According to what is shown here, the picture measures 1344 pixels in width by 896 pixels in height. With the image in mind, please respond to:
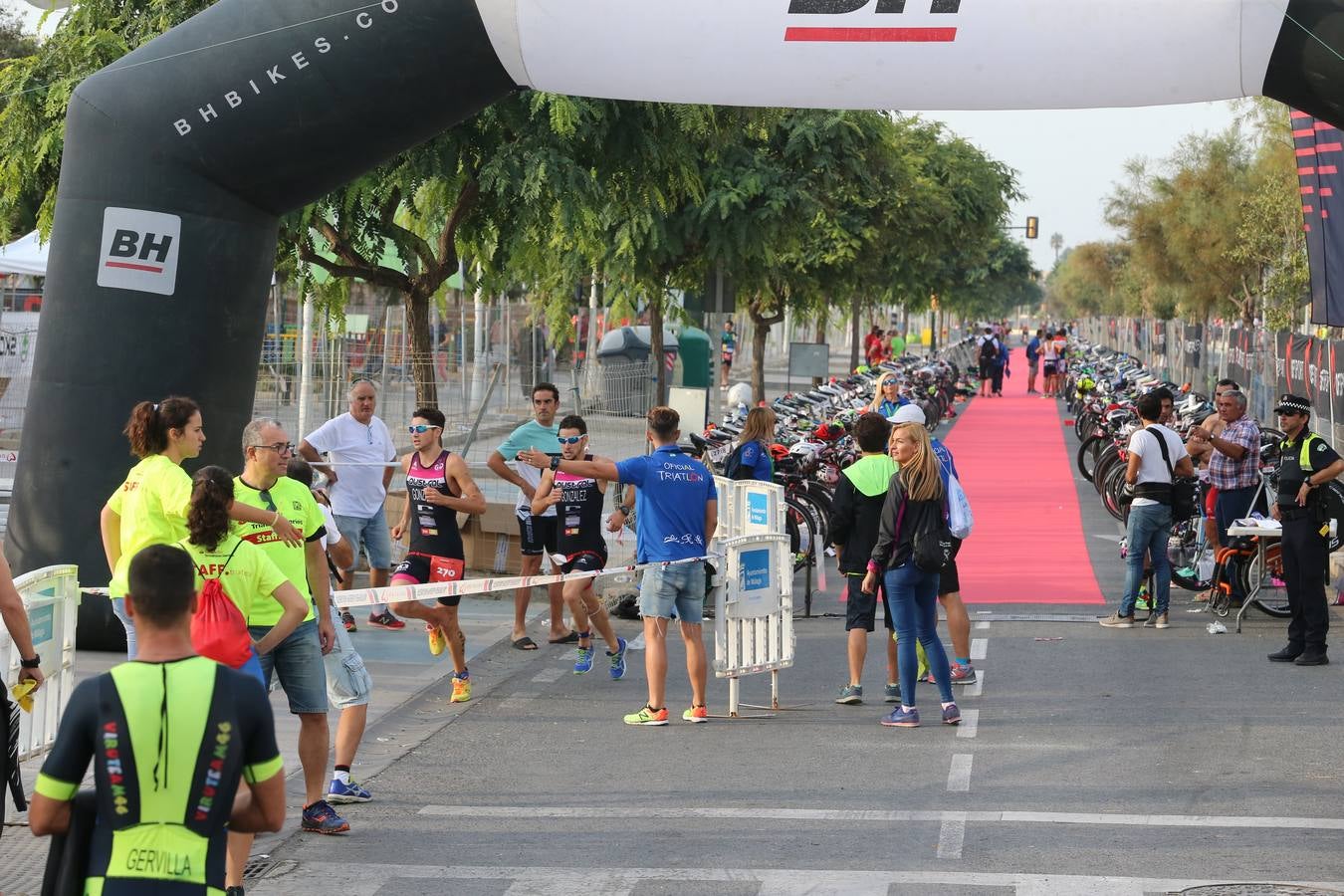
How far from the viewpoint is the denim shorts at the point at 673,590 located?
381 inches

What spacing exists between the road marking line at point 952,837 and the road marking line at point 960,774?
0.52m

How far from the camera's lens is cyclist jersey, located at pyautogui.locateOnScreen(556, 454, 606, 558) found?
37.1 feet

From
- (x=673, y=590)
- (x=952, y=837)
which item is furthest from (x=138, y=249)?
(x=952, y=837)

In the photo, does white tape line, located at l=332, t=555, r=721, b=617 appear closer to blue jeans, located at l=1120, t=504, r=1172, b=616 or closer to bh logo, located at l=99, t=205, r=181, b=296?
bh logo, located at l=99, t=205, r=181, b=296

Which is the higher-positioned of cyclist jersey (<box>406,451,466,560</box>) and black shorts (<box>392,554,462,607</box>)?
cyclist jersey (<box>406,451,466,560</box>)

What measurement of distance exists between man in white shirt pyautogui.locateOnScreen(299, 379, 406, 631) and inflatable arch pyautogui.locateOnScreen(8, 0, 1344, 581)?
61.7 inches

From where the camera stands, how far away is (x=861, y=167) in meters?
26.2

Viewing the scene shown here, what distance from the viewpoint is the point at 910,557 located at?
31.3ft

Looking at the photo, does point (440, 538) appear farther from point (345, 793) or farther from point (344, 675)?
point (344, 675)

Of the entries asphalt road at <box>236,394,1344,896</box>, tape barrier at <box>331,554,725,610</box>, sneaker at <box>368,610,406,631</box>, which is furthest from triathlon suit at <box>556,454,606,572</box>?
sneaker at <box>368,610,406,631</box>

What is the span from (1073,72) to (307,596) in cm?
479

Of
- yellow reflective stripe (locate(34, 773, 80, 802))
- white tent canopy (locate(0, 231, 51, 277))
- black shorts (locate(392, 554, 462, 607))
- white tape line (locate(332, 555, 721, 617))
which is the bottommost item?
white tape line (locate(332, 555, 721, 617))

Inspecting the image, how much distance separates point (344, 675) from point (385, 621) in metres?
5.45

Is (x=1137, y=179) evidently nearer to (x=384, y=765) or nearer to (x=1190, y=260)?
(x=1190, y=260)
